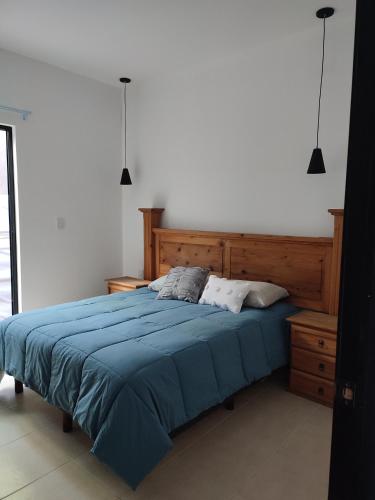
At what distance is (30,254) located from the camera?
3.51 metres

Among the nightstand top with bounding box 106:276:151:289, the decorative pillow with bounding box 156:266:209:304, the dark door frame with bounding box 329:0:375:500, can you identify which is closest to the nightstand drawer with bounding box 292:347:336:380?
the decorative pillow with bounding box 156:266:209:304

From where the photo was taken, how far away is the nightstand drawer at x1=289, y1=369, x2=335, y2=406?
2.46m

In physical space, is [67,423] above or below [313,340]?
below

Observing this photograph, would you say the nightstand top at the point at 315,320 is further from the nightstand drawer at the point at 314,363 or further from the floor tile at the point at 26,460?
the floor tile at the point at 26,460

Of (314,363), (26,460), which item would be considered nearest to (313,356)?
(314,363)

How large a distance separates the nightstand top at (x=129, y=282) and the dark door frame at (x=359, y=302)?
10.2 feet

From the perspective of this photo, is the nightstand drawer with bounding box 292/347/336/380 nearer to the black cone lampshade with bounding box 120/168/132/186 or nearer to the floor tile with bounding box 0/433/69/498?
the floor tile with bounding box 0/433/69/498

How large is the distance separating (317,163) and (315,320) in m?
1.14

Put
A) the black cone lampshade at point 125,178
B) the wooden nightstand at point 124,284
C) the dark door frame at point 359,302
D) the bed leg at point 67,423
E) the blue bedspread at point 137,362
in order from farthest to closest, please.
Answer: the black cone lampshade at point 125,178 < the wooden nightstand at point 124,284 < the bed leg at point 67,423 < the blue bedspread at point 137,362 < the dark door frame at point 359,302

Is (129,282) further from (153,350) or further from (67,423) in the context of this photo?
(153,350)

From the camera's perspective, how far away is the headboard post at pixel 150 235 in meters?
3.93

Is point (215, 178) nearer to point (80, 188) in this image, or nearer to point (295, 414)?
point (80, 188)

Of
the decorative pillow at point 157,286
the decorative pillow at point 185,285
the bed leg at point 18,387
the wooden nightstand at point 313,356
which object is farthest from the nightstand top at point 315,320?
the bed leg at point 18,387

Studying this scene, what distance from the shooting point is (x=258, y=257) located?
315 centimetres
